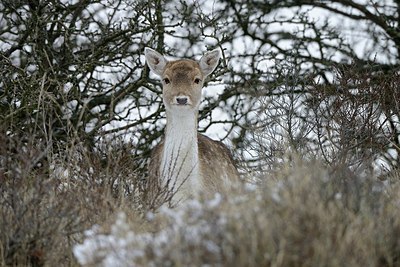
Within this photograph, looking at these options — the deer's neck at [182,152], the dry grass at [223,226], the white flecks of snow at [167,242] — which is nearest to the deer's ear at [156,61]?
the deer's neck at [182,152]

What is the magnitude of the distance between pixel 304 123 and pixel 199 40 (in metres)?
2.95

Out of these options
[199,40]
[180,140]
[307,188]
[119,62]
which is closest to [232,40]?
[199,40]

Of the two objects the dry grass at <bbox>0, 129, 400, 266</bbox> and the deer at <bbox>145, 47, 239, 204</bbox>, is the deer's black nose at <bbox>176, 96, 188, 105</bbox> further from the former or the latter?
the dry grass at <bbox>0, 129, 400, 266</bbox>

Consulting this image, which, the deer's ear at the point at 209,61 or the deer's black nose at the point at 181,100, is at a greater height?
the deer's ear at the point at 209,61

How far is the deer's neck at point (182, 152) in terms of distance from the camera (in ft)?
25.3

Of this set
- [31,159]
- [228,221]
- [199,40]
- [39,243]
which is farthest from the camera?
[199,40]

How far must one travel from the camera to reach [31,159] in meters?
5.59

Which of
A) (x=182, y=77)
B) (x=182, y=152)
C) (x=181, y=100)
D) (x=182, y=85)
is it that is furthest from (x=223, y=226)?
(x=182, y=77)

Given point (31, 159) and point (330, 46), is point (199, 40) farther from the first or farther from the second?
point (31, 159)

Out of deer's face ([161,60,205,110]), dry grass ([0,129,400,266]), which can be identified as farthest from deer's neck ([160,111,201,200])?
dry grass ([0,129,400,266])

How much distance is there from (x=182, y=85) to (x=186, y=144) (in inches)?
27.4

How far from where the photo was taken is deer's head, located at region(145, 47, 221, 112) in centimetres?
815

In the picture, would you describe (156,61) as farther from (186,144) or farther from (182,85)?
(186,144)

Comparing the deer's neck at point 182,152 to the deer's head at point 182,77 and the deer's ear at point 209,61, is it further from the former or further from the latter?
the deer's ear at point 209,61
